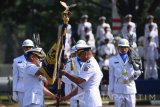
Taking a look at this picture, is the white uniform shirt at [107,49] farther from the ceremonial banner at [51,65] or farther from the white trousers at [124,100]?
the ceremonial banner at [51,65]

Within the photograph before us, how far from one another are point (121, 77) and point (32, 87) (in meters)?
3.13

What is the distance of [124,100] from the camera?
53.7ft

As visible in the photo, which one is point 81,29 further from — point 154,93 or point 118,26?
point 154,93

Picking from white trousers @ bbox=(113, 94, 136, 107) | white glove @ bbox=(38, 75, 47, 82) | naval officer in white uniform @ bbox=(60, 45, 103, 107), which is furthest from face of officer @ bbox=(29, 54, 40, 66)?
white trousers @ bbox=(113, 94, 136, 107)

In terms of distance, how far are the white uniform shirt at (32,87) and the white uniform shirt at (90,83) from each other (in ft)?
2.65

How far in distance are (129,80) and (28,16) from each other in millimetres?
22608

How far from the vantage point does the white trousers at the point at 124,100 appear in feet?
53.3

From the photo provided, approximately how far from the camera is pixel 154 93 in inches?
940

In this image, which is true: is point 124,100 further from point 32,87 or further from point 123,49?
point 32,87

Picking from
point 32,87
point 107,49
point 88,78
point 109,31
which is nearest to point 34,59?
point 32,87

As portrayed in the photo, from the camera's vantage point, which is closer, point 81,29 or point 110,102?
point 110,102

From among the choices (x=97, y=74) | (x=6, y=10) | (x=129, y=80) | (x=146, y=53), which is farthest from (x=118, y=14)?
(x=97, y=74)

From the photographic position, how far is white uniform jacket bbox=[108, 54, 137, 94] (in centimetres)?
1622

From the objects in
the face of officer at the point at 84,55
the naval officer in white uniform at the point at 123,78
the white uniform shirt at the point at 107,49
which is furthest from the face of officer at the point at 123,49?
the white uniform shirt at the point at 107,49
